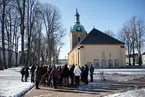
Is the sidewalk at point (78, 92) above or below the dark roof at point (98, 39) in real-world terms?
below


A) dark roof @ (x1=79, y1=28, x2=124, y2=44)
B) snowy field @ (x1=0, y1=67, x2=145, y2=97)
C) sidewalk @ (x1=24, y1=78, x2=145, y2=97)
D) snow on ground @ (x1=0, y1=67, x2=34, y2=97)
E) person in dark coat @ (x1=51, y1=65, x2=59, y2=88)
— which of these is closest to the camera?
snowy field @ (x1=0, y1=67, x2=145, y2=97)

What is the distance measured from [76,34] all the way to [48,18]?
2799 cm

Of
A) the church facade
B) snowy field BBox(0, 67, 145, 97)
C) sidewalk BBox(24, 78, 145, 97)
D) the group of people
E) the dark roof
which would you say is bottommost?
sidewalk BBox(24, 78, 145, 97)

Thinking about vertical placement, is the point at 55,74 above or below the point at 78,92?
above

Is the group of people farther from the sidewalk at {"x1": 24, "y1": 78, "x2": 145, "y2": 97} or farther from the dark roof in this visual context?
the dark roof

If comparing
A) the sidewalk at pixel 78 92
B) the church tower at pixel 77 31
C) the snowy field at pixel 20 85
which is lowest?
the sidewalk at pixel 78 92

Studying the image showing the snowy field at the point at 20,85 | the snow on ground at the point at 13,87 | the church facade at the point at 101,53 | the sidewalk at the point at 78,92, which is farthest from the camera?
the church facade at the point at 101,53

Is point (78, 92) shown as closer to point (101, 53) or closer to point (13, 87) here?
point (13, 87)

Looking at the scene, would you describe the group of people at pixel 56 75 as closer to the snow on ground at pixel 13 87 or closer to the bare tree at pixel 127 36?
the snow on ground at pixel 13 87

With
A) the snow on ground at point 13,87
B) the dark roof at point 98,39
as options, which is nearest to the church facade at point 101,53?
the dark roof at point 98,39

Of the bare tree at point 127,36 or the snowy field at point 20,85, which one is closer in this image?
the snowy field at point 20,85

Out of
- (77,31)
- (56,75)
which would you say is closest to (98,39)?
(77,31)

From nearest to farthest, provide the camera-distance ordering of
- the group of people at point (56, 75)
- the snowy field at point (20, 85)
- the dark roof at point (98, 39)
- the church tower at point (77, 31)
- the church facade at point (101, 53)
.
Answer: the snowy field at point (20, 85)
the group of people at point (56, 75)
the church facade at point (101, 53)
the dark roof at point (98, 39)
the church tower at point (77, 31)

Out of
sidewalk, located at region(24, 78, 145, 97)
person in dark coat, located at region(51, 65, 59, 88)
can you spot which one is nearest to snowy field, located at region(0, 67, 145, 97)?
sidewalk, located at region(24, 78, 145, 97)
